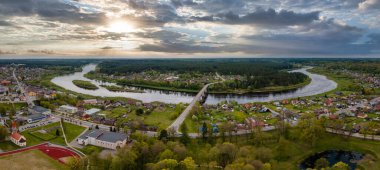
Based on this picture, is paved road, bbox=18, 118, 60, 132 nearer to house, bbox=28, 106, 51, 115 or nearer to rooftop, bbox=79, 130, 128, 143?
house, bbox=28, 106, 51, 115

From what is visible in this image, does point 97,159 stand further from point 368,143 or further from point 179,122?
point 368,143

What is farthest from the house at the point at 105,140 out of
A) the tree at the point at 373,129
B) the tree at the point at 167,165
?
the tree at the point at 373,129

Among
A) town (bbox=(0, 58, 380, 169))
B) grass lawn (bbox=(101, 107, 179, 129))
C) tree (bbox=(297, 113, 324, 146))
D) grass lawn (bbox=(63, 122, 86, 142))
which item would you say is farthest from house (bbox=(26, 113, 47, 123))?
tree (bbox=(297, 113, 324, 146))

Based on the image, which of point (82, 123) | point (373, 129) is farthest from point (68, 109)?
point (373, 129)

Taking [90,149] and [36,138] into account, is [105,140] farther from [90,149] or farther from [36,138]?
[36,138]

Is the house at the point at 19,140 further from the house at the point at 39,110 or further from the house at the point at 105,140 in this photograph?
the house at the point at 39,110
